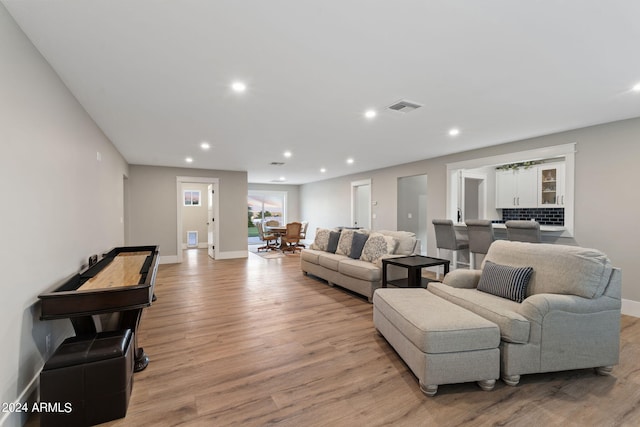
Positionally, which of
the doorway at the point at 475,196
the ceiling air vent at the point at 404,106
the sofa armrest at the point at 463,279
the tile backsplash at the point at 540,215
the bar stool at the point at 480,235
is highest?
the ceiling air vent at the point at 404,106

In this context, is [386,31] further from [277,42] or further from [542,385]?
[542,385]

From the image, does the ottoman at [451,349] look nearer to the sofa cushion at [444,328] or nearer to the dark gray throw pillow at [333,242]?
the sofa cushion at [444,328]

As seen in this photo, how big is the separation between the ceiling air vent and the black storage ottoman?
3161 millimetres

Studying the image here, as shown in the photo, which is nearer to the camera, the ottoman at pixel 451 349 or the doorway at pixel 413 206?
the ottoman at pixel 451 349

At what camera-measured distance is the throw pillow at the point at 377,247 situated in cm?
440

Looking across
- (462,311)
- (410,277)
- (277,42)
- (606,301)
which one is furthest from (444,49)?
(410,277)

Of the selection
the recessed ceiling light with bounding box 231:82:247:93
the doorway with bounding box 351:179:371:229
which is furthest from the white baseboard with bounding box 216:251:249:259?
the recessed ceiling light with bounding box 231:82:247:93

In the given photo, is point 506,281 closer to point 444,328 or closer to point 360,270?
point 444,328

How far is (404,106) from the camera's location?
3115mm

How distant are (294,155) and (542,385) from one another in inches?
198

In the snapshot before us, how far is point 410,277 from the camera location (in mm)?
3625

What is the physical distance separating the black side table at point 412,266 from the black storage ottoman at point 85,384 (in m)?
2.98

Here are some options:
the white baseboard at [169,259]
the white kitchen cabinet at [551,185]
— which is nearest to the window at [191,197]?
the white baseboard at [169,259]

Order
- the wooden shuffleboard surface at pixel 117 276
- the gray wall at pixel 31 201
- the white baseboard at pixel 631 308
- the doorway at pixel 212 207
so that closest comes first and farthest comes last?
the gray wall at pixel 31 201 → the wooden shuffleboard surface at pixel 117 276 → the white baseboard at pixel 631 308 → the doorway at pixel 212 207
